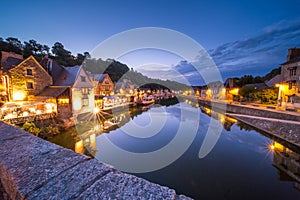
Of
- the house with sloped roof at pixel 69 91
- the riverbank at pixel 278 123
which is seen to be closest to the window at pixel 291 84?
the riverbank at pixel 278 123

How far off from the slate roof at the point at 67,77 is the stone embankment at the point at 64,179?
17.6 m

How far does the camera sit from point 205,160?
344 inches

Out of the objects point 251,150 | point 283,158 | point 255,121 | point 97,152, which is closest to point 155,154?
point 97,152

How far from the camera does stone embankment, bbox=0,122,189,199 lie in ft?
3.20

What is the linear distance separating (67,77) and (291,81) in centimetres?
3119

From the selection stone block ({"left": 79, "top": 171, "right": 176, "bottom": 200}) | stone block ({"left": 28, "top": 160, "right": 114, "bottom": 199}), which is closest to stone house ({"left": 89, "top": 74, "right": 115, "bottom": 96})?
stone block ({"left": 28, "top": 160, "right": 114, "bottom": 199})

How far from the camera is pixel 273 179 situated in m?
6.94

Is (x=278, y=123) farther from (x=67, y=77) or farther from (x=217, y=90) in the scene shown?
(x=217, y=90)

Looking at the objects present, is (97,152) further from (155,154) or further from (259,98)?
(259,98)

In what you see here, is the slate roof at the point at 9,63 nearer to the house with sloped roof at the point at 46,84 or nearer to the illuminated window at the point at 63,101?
the house with sloped roof at the point at 46,84

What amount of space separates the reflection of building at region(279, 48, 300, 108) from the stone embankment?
2421 centimetres

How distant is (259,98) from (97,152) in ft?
90.2

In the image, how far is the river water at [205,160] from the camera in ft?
20.5

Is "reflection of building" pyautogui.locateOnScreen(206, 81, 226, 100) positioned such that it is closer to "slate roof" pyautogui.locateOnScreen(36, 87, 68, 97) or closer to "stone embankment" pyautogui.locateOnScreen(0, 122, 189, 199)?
"slate roof" pyautogui.locateOnScreen(36, 87, 68, 97)
